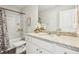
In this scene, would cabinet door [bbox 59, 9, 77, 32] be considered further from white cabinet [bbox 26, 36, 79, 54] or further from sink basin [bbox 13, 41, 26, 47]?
sink basin [bbox 13, 41, 26, 47]

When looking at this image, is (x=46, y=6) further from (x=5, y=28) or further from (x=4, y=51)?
(x=4, y=51)

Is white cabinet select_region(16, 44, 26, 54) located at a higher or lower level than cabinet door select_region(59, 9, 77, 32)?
lower

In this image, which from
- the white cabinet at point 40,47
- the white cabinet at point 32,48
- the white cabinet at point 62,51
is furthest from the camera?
the white cabinet at point 32,48

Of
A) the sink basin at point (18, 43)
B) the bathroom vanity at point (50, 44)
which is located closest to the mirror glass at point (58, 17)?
the bathroom vanity at point (50, 44)

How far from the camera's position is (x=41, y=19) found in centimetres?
134

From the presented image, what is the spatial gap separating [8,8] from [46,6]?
52 centimetres

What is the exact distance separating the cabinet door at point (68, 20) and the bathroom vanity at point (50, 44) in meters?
0.12

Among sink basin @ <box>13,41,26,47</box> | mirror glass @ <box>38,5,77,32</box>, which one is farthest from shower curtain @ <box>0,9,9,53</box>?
mirror glass @ <box>38,5,77,32</box>

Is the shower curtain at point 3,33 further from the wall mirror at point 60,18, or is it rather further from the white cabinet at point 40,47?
the wall mirror at point 60,18

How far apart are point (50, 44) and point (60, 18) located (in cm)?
37

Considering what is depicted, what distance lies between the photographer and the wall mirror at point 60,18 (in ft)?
4.06

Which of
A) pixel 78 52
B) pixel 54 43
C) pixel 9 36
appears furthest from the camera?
pixel 9 36

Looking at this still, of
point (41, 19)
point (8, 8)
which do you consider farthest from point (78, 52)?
point (8, 8)

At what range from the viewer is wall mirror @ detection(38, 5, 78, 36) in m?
1.24
